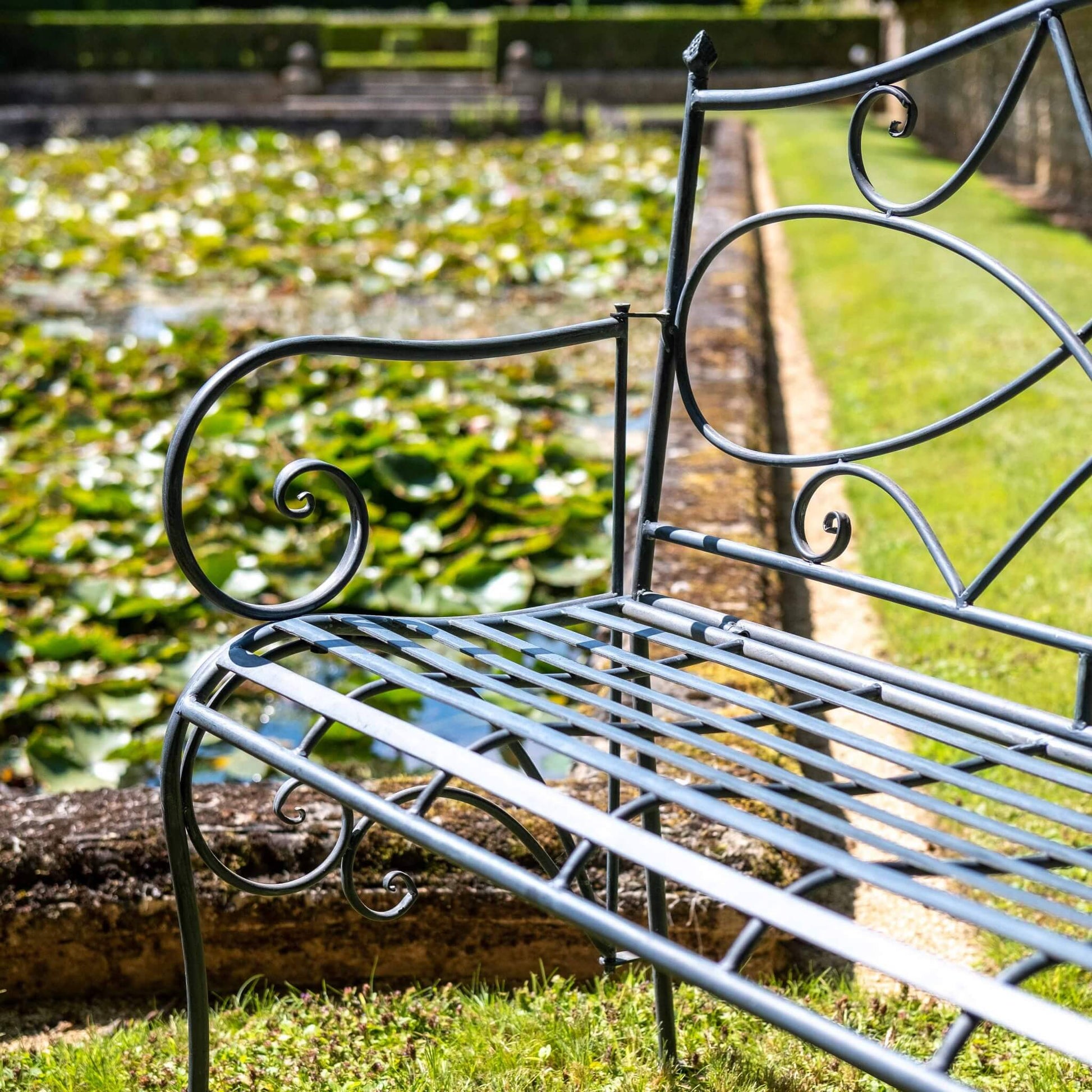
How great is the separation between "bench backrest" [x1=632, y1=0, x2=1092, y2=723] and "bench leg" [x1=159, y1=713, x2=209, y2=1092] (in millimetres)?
549

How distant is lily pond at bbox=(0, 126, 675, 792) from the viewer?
2494 mm

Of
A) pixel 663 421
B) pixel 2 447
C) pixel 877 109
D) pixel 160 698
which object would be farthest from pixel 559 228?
pixel 877 109

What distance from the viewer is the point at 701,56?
1434 millimetres

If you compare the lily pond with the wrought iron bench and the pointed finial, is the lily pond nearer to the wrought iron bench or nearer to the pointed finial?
the wrought iron bench

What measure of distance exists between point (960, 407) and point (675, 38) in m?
16.5

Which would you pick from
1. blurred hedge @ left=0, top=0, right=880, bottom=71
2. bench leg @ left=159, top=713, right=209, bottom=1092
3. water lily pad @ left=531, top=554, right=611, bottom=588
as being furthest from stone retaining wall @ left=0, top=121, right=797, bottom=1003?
blurred hedge @ left=0, top=0, right=880, bottom=71

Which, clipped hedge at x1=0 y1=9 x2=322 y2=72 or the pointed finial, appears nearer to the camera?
the pointed finial

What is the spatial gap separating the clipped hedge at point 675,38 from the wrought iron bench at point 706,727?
18420 mm

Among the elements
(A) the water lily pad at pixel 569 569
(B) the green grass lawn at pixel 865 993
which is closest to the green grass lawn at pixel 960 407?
(B) the green grass lawn at pixel 865 993

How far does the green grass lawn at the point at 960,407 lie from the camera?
2.54 meters

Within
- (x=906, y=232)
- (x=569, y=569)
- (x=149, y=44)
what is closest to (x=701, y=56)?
(x=906, y=232)

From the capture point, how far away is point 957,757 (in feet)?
6.82

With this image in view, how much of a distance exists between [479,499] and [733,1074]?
178cm

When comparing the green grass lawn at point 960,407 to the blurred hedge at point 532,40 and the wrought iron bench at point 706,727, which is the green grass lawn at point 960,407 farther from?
the blurred hedge at point 532,40
